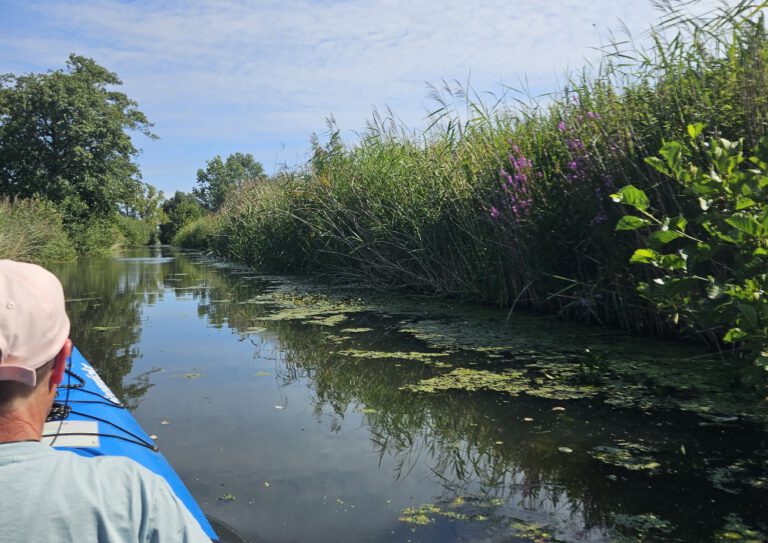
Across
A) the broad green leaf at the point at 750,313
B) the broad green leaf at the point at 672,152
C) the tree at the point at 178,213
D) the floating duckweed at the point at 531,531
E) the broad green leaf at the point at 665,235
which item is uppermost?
the tree at the point at 178,213

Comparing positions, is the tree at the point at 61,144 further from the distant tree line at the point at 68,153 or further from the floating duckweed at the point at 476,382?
the floating duckweed at the point at 476,382

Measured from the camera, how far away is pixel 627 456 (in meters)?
2.46

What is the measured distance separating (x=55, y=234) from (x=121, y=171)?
799cm

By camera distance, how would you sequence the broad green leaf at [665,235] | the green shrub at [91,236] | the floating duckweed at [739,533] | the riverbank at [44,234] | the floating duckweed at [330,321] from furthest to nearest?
the green shrub at [91,236] < the riverbank at [44,234] < the floating duckweed at [330,321] < the broad green leaf at [665,235] < the floating duckweed at [739,533]

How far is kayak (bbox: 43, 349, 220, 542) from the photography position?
A: 162 centimetres

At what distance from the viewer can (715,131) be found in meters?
3.49

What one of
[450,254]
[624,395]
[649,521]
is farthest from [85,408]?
[450,254]

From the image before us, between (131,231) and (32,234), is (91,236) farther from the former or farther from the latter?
(131,231)

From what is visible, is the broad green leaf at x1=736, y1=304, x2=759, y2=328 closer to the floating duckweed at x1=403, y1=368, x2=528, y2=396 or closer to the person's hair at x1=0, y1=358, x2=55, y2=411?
the floating duckweed at x1=403, y1=368, x2=528, y2=396

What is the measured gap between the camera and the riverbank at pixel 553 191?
367 centimetres

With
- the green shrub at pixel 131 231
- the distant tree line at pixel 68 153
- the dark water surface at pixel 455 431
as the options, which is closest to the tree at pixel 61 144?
the distant tree line at pixel 68 153

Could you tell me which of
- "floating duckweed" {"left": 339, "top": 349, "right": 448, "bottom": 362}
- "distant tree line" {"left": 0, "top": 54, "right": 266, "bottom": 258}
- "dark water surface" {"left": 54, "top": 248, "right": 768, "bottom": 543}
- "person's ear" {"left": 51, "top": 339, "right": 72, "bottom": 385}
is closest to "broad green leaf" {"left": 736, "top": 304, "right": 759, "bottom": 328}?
"dark water surface" {"left": 54, "top": 248, "right": 768, "bottom": 543}

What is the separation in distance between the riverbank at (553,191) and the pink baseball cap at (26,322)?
98.5 inches

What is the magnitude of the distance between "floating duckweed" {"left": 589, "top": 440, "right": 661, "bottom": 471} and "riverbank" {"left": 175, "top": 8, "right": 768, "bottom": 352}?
0.70 m
